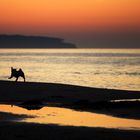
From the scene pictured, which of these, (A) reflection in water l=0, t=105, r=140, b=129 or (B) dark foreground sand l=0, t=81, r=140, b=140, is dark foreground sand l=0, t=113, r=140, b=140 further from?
(A) reflection in water l=0, t=105, r=140, b=129

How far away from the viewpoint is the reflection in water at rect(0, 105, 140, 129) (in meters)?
17.4

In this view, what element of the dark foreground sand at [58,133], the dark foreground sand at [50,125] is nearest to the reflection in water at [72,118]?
the dark foreground sand at [50,125]

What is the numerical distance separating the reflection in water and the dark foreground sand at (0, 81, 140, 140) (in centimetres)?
91

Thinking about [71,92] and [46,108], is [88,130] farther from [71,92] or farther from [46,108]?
[71,92]

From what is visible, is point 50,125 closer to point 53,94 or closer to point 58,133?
point 58,133

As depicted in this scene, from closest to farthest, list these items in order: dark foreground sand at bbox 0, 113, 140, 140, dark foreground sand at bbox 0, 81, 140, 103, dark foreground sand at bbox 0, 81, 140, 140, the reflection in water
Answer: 1. dark foreground sand at bbox 0, 113, 140, 140
2. dark foreground sand at bbox 0, 81, 140, 140
3. the reflection in water
4. dark foreground sand at bbox 0, 81, 140, 103

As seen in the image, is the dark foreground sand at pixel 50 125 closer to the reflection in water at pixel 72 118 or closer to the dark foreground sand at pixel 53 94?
the dark foreground sand at pixel 53 94

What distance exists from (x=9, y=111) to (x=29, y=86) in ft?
31.7

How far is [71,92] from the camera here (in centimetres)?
2817

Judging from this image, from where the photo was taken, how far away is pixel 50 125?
54.7 ft

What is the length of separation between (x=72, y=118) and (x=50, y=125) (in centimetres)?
211

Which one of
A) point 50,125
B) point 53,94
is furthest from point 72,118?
point 53,94

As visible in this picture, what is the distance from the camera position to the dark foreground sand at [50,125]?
14566 mm

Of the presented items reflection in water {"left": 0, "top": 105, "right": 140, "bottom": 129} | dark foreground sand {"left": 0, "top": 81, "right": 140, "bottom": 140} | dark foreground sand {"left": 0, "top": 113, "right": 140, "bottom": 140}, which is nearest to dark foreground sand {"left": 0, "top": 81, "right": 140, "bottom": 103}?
dark foreground sand {"left": 0, "top": 81, "right": 140, "bottom": 140}
